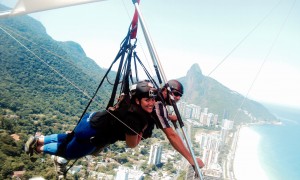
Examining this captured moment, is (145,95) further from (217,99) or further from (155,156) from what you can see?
(217,99)

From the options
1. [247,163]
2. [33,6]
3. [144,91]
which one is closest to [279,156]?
[247,163]

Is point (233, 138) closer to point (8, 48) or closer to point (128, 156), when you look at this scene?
point (128, 156)

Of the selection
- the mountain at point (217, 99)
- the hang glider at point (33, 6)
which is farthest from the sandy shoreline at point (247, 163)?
the hang glider at point (33, 6)

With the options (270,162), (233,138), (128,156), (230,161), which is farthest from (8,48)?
(270,162)

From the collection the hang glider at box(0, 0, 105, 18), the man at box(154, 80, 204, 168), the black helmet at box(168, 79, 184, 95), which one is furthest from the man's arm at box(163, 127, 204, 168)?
the hang glider at box(0, 0, 105, 18)

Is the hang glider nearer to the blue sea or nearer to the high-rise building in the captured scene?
the high-rise building

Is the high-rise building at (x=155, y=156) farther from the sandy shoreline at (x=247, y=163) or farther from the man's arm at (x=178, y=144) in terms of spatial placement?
the man's arm at (x=178, y=144)
